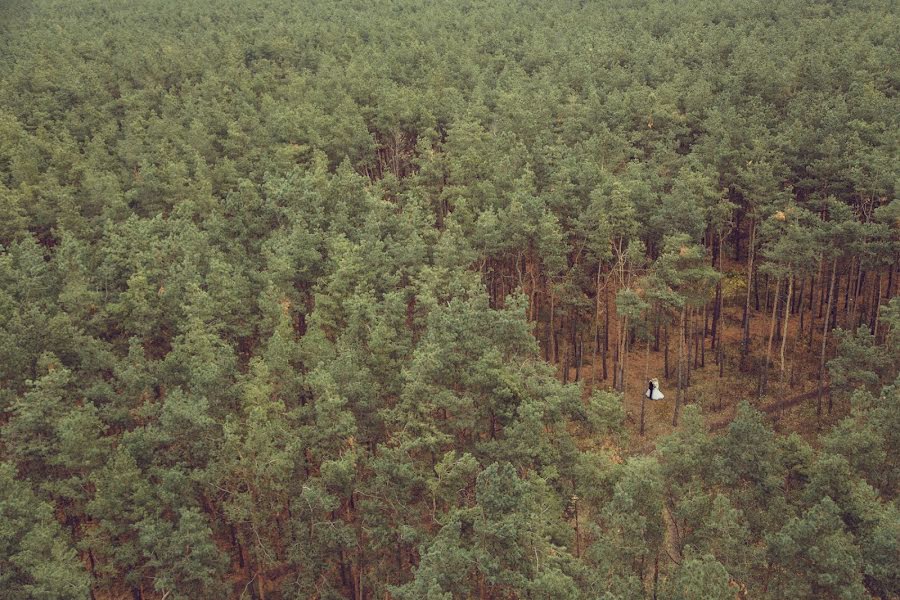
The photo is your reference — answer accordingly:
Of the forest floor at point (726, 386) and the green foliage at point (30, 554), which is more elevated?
the green foliage at point (30, 554)

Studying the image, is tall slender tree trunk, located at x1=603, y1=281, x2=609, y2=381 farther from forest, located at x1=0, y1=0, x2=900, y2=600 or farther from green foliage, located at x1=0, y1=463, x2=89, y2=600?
green foliage, located at x1=0, y1=463, x2=89, y2=600

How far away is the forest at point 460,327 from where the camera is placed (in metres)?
28.6

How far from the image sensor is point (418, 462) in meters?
32.5

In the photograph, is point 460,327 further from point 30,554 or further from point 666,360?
point 666,360

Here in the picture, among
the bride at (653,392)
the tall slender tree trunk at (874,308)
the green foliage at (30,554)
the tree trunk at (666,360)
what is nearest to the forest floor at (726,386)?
the tree trunk at (666,360)

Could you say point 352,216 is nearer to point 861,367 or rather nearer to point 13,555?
point 13,555

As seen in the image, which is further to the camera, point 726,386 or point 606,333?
point 606,333

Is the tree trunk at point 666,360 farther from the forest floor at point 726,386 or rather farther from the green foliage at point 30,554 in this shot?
the green foliage at point 30,554

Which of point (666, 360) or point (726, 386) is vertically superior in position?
point (666, 360)

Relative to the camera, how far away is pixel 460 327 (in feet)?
111

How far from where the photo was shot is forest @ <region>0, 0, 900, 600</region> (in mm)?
28609

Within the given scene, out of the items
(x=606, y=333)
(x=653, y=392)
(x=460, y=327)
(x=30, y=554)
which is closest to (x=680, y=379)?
(x=653, y=392)

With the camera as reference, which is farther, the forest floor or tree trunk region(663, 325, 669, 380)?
tree trunk region(663, 325, 669, 380)

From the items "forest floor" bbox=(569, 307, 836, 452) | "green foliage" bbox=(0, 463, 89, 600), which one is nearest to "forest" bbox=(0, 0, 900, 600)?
"green foliage" bbox=(0, 463, 89, 600)
